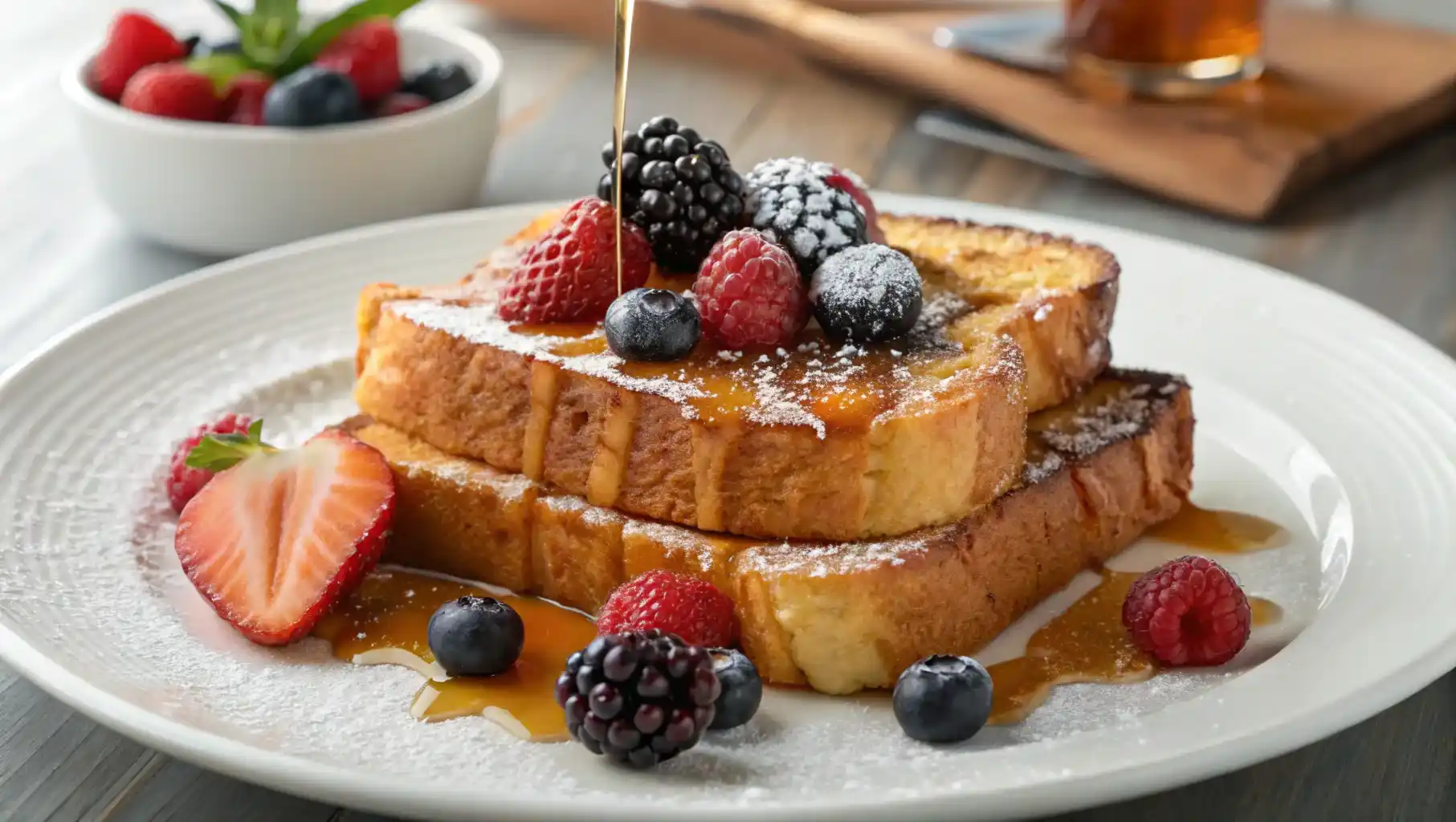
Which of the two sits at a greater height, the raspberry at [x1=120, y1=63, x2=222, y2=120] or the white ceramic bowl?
the raspberry at [x1=120, y1=63, x2=222, y2=120]

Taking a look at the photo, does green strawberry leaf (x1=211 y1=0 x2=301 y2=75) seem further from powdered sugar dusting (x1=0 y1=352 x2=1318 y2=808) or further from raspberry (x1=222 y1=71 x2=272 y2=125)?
powdered sugar dusting (x1=0 y1=352 x2=1318 y2=808)

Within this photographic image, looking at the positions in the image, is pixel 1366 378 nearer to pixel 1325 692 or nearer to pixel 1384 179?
pixel 1325 692

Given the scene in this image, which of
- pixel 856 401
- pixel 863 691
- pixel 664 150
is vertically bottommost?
pixel 863 691

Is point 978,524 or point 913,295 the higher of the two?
point 913,295

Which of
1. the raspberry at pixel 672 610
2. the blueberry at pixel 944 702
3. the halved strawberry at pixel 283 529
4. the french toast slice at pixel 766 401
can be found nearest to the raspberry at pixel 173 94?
the french toast slice at pixel 766 401

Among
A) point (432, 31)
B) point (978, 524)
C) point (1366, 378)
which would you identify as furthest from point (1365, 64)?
point (978, 524)

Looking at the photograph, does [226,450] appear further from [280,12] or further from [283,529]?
[280,12]

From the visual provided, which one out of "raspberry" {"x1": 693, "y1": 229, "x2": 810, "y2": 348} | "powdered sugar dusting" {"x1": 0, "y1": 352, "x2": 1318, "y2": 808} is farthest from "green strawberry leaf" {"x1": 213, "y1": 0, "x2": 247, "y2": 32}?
"raspberry" {"x1": 693, "y1": 229, "x2": 810, "y2": 348}
